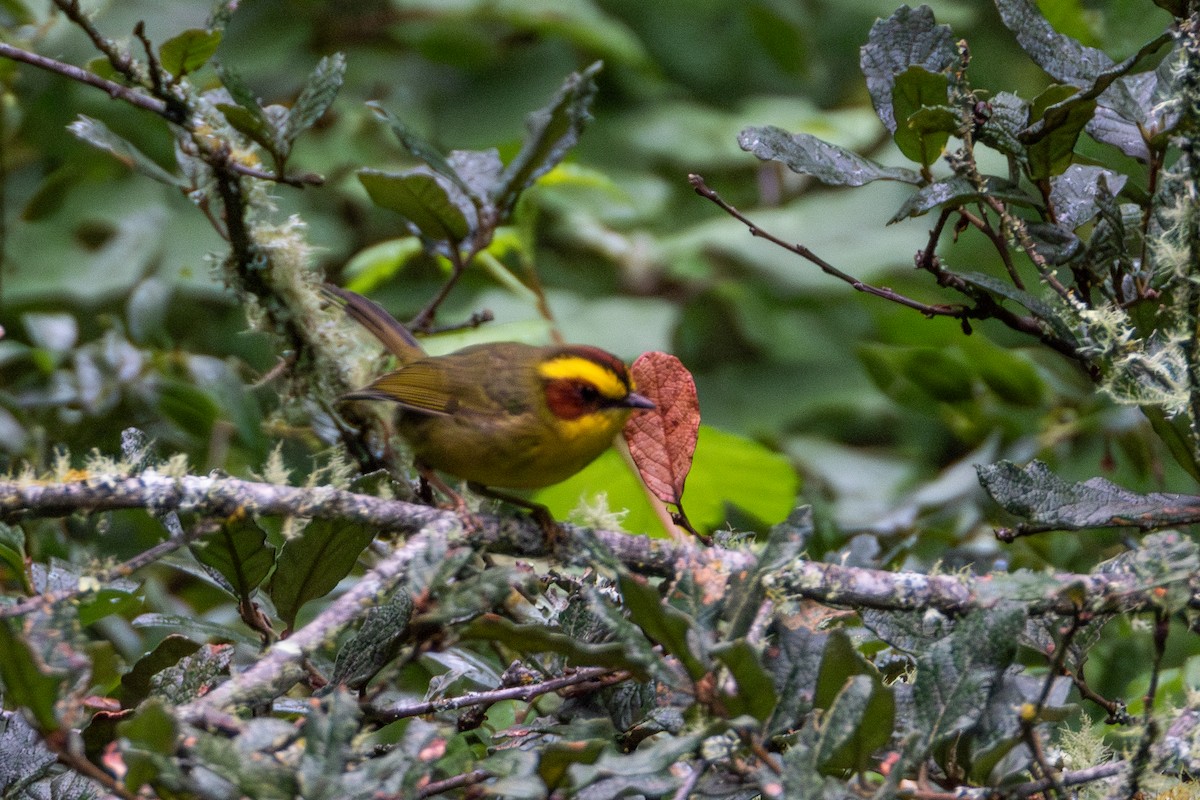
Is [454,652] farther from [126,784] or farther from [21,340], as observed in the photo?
[21,340]

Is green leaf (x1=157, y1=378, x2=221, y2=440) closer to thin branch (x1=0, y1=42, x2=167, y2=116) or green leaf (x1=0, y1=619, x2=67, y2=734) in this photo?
thin branch (x1=0, y1=42, x2=167, y2=116)

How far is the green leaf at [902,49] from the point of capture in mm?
Result: 1494

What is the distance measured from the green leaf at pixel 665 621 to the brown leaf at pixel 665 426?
514mm

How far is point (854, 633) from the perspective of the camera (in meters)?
1.50

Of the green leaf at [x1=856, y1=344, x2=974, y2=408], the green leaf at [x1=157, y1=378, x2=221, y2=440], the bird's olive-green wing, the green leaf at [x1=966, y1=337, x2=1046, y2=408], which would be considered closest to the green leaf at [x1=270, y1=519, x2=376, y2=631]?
the bird's olive-green wing

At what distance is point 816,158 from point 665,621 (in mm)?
699

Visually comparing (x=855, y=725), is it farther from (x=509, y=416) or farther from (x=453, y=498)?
(x=509, y=416)

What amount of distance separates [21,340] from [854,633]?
221 centimetres

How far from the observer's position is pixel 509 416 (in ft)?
6.87

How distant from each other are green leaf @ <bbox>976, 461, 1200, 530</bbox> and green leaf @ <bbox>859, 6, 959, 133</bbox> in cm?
51

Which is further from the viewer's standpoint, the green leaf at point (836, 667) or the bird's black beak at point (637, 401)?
the bird's black beak at point (637, 401)

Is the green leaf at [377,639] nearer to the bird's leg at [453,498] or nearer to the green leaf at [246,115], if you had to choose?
the bird's leg at [453,498]

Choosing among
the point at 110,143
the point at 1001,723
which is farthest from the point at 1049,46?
the point at 110,143

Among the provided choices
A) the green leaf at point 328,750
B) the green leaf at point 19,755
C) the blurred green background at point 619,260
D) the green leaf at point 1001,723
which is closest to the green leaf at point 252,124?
the blurred green background at point 619,260
